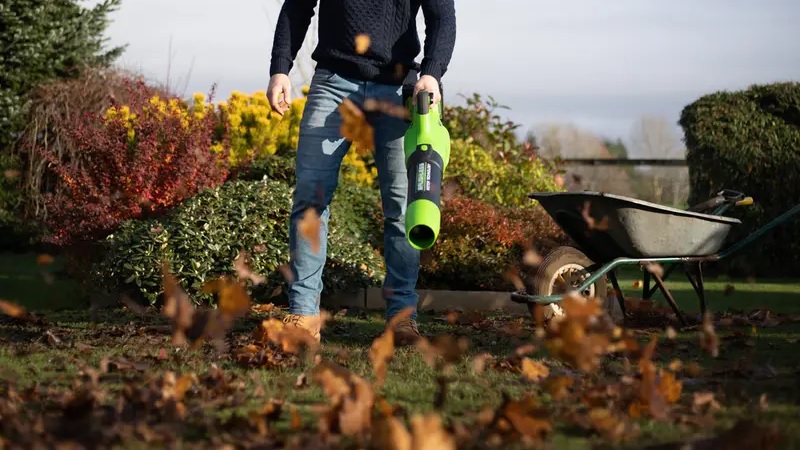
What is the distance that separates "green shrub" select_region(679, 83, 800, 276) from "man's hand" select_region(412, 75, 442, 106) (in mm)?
4489

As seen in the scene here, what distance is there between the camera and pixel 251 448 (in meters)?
2.26

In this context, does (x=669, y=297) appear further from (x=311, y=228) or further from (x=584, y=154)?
(x=584, y=154)

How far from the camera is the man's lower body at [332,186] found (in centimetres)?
399

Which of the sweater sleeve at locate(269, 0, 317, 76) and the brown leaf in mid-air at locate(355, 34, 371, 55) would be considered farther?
the sweater sleeve at locate(269, 0, 317, 76)

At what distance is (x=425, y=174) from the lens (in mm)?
3779

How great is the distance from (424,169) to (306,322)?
791mm

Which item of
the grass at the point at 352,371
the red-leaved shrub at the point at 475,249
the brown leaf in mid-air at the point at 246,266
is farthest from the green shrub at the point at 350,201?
the grass at the point at 352,371

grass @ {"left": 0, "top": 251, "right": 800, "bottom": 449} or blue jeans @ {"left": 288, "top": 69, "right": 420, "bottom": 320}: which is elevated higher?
blue jeans @ {"left": 288, "top": 69, "right": 420, "bottom": 320}

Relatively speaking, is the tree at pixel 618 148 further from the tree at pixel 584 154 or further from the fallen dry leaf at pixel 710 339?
the fallen dry leaf at pixel 710 339

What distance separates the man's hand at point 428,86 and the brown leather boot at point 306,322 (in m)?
0.97

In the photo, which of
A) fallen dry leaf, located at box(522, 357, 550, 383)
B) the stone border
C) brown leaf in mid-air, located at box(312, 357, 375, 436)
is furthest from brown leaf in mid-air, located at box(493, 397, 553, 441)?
the stone border

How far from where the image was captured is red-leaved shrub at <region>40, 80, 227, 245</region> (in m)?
6.51

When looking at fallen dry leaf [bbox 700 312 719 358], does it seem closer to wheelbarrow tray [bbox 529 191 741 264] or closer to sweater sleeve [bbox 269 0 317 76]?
wheelbarrow tray [bbox 529 191 741 264]

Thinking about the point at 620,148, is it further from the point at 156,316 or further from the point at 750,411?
the point at 750,411
